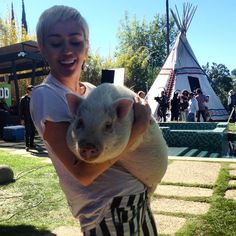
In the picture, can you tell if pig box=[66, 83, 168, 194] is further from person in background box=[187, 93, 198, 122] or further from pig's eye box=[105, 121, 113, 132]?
person in background box=[187, 93, 198, 122]

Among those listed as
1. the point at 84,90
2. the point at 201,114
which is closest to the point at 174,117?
the point at 201,114

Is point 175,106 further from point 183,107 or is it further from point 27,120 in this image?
point 27,120

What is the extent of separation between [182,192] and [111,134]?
13.9 feet

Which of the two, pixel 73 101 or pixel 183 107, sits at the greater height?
pixel 73 101

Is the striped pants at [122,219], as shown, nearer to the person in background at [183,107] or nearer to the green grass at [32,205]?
the green grass at [32,205]

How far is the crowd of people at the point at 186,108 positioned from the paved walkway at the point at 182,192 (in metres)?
8.69

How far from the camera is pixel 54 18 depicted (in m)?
1.86

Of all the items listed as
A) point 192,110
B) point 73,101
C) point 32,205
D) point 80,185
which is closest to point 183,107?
point 192,110

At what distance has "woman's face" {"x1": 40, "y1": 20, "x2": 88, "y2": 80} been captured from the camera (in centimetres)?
187

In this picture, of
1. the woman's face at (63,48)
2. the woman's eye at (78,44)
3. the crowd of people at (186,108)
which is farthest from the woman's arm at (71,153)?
the crowd of people at (186,108)

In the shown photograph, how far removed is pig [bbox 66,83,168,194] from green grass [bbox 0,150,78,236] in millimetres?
2706

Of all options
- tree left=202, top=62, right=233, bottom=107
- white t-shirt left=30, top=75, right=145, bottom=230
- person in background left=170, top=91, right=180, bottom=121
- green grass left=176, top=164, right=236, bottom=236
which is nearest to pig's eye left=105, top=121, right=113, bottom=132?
white t-shirt left=30, top=75, right=145, bottom=230

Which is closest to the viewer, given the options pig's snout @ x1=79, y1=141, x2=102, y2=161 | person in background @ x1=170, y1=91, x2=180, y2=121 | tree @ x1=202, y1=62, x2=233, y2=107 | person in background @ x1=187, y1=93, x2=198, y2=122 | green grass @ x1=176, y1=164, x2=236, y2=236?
pig's snout @ x1=79, y1=141, x2=102, y2=161

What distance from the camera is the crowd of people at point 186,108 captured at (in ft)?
54.6
